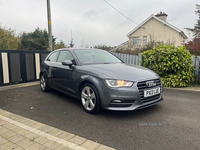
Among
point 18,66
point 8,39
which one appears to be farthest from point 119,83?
point 8,39

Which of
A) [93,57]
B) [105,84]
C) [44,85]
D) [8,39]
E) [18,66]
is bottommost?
[44,85]

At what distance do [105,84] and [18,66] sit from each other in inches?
221

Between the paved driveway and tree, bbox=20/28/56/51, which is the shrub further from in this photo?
tree, bbox=20/28/56/51

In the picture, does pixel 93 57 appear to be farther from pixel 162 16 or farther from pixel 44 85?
pixel 162 16

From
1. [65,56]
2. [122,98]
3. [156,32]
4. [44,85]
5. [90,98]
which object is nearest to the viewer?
[122,98]

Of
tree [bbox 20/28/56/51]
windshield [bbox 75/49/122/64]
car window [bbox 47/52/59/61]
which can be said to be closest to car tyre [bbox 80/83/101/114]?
windshield [bbox 75/49/122/64]

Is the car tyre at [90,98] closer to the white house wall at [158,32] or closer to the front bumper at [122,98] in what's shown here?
the front bumper at [122,98]

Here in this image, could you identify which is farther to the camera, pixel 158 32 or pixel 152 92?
pixel 158 32

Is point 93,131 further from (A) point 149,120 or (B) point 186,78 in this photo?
(B) point 186,78

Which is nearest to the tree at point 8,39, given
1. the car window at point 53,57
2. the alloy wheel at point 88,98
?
the car window at point 53,57

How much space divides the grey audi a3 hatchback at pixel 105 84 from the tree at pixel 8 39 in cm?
1785

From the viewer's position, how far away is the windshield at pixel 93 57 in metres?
4.29

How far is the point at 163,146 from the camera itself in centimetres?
236

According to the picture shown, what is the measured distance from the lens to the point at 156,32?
22.7 meters
